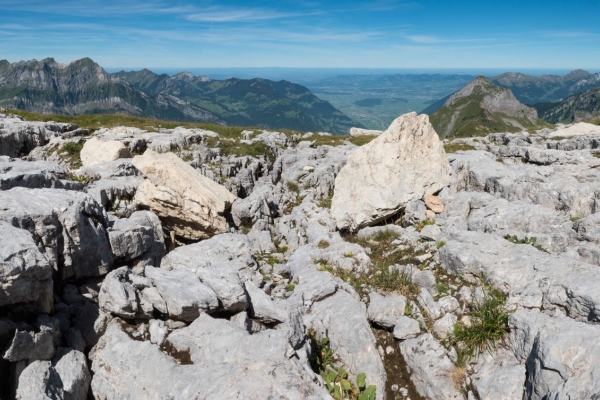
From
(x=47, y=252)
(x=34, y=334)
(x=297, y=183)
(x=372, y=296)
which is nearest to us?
(x=34, y=334)

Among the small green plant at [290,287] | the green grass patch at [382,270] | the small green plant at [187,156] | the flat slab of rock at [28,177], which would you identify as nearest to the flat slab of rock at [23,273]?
the flat slab of rock at [28,177]

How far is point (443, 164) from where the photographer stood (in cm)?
2383

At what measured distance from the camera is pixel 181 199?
20.7 m

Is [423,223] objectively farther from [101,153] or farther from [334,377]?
[101,153]

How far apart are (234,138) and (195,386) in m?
40.6

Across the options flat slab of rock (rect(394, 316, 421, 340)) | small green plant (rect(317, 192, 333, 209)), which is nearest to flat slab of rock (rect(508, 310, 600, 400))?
flat slab of rock (rect(394, 316, 421, 340))

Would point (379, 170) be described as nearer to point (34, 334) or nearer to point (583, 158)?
point (583, 158)

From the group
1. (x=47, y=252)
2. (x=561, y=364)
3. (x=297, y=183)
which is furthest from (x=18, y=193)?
(x=297, y=183)

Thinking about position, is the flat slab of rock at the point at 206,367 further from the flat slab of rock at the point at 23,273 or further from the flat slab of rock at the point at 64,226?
the flat slab of rock at the point at 64,226

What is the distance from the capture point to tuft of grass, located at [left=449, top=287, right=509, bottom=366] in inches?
465

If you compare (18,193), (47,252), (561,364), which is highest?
(18,193)

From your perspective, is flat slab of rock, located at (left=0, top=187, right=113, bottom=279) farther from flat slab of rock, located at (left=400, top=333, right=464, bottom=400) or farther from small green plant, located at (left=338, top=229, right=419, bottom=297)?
flat slab of rock, located at (left=400, top=333, right=464, bottom=400)

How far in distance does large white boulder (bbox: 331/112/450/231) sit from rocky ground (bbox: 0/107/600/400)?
125 mm

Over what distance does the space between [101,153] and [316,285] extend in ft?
84.4
